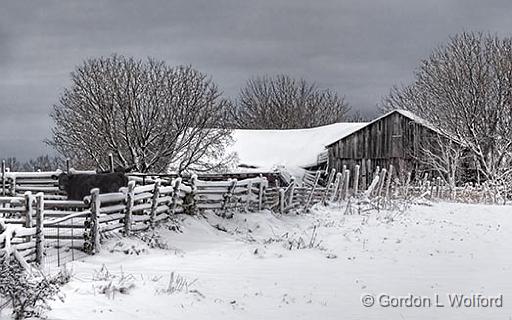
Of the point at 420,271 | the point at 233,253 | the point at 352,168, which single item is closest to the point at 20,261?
the point at 233,253

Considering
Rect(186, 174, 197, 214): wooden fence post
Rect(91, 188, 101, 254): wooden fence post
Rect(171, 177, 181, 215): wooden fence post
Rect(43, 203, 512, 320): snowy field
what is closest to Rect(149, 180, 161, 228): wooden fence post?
Rect(43, 203, 512, 320): snowy field

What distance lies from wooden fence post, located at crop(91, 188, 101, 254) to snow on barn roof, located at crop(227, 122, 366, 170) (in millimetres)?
35456

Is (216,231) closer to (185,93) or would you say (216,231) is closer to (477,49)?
(185,93)

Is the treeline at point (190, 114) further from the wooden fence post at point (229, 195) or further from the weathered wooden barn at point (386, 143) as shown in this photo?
the wooden fence post at point (229, 195)

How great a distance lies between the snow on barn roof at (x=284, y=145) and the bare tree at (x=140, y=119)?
5.48 m

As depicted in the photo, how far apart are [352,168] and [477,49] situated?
11.5 m

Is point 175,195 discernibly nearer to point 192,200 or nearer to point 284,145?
point 192,200

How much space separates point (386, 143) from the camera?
44.7 metres

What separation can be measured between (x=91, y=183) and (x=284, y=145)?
36808 mm

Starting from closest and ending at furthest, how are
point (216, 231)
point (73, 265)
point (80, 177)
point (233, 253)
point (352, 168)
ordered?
point (73, 265), point (233, 253), point (216, 231), point (80, 177), point (352, 168)

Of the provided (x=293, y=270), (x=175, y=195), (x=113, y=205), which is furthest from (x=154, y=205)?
(x=293, y=270)

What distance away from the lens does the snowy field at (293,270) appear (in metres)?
8.57

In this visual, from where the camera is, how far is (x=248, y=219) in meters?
17.8

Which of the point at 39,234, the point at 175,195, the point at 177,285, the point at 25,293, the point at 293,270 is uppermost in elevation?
the point at 175,195
